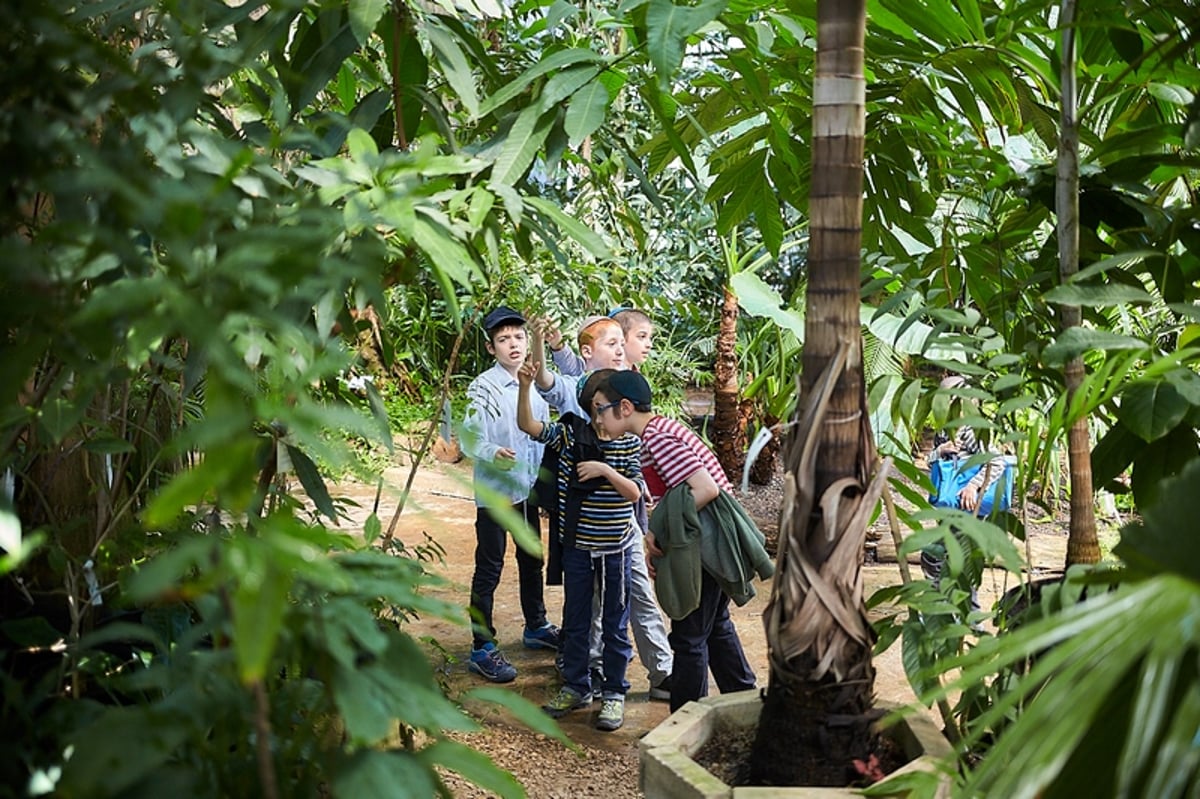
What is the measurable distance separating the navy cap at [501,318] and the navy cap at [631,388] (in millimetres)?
817

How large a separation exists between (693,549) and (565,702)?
81 centimetres

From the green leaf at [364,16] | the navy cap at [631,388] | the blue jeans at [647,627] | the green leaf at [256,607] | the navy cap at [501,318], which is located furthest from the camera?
the navy cap at [501,318]

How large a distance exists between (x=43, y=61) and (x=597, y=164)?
1509 millimetres

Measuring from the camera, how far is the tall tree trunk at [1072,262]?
1.84m

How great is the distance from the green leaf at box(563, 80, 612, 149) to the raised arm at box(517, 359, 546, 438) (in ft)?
6.71

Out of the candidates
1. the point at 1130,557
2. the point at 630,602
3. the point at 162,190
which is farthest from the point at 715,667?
the point at 162,190

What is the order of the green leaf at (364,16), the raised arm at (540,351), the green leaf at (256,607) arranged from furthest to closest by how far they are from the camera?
the raised arm at (540,351) < the green leaf at (364,16) < the green leaf at (256,607)

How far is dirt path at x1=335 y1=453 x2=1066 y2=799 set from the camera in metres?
3.19

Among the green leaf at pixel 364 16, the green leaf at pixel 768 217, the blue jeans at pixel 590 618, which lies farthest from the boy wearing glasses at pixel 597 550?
the green leaf at pixel 364 16

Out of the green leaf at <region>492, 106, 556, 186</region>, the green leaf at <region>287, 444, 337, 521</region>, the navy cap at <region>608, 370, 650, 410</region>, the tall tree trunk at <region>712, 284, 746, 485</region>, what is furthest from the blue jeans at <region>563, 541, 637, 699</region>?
the tall tree trunk at <region>712, 284, 746, 485</region>

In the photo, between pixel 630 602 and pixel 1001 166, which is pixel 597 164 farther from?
pixel 630 602

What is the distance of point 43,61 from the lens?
0.84m

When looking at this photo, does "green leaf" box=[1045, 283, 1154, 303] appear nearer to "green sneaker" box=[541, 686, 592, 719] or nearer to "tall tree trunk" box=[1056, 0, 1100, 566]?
"tall tree trunk" box=[1056, 0, 1100, 566]

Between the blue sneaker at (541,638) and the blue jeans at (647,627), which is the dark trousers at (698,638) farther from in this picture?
the blue sneaker at (541,638)
